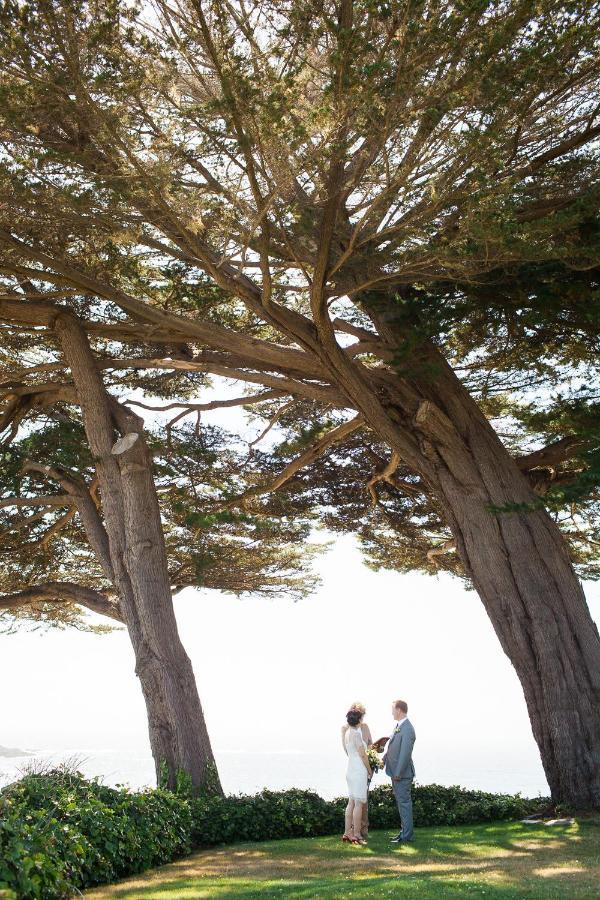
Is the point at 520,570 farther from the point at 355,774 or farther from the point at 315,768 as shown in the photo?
the point at 315,768

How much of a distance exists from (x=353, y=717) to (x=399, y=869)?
1.87 m

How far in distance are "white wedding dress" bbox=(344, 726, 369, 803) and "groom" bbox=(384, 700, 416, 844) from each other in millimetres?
268

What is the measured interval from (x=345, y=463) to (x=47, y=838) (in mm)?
9360

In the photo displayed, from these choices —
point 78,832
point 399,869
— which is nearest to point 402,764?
point 399,869

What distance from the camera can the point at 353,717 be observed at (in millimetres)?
8352

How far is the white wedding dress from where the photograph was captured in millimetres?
8242

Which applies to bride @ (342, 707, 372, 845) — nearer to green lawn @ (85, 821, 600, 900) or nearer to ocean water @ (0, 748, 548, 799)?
green lawn @ (85, 821, 600, 900)

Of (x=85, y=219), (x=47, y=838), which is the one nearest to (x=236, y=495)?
(x=85, y=219)

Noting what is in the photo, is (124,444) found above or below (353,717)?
above

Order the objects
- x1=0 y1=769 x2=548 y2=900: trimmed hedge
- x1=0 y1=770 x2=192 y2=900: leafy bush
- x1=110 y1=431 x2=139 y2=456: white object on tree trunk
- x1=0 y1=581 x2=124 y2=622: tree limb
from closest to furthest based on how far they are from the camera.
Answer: x1=0 y1=770 x2=192 y2=900: leafy bush
x1=0 y1=769 x2=548 y2=900: trimmed hedge
x1=110 y1=431 x2=139 y2=456: white object on tree trunk
x1=0 y1=581 x2=124 y2=622: tree limb

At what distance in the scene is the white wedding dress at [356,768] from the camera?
8242 millimetres

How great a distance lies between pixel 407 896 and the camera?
5297 millimetres

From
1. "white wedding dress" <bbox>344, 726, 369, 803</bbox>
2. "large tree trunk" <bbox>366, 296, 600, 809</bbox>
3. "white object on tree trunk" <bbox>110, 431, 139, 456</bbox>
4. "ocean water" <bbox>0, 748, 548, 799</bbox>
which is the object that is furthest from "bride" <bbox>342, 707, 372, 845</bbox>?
"ocean water" <bbox>0, 748, 548, 799</bbox>

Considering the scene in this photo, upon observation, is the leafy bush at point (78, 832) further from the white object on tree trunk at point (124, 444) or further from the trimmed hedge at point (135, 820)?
the white object on tree trunk at point (124, 444)
